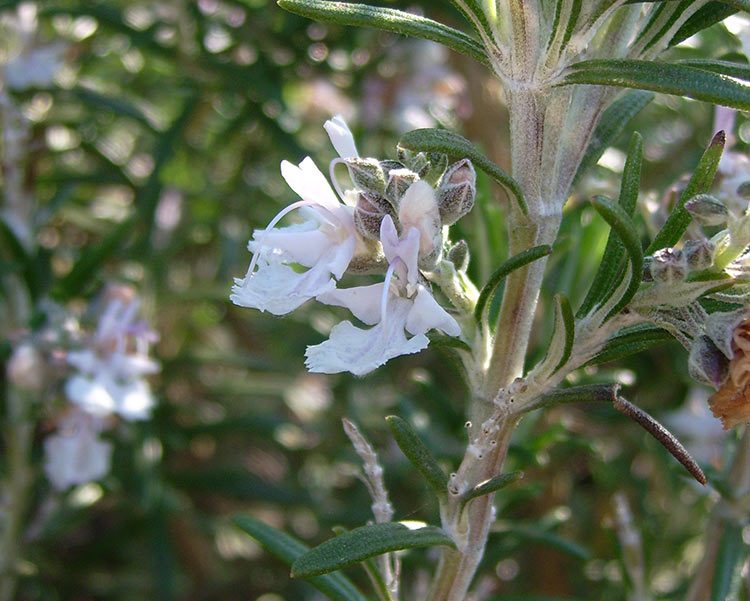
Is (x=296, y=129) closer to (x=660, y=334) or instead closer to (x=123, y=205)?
(x=123, y=205)

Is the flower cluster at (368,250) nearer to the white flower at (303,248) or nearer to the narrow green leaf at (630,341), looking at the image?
the white flower at (303,248)

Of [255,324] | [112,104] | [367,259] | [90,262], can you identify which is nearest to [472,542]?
[367,259]

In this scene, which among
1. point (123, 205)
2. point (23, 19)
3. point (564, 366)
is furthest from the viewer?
point (123, 205)

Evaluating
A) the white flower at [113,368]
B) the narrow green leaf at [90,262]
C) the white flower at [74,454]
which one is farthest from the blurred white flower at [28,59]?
the white flower at [74,454]

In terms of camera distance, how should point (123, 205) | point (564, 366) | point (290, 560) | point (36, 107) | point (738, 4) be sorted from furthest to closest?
point (123, 205)
point (36, 107)
point (290, 560)
point (564, 366)
point (738, 4)

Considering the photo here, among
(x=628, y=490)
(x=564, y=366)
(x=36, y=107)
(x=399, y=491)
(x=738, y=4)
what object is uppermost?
(x=738, y=4)

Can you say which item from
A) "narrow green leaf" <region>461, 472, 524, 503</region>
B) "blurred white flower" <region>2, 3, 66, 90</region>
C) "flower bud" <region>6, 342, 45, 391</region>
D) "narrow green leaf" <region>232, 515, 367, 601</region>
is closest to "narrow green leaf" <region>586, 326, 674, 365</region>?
"narrow green leaf" <region>461, 472, 524, 503</region>

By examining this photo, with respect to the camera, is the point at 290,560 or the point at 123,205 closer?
the point at 290,560

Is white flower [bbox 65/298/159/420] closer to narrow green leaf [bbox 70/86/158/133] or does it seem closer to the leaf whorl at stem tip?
narrow green leaf [bbox 70/86/158/133]

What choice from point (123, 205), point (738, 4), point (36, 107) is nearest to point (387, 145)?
point (123, 205)
